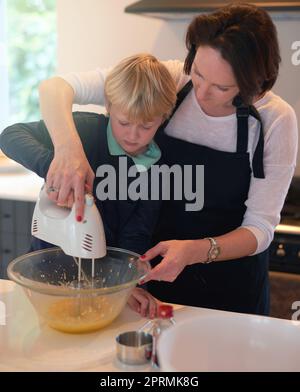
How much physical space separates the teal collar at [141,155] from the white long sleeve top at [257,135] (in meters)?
0.10

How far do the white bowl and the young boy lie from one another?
12 cm

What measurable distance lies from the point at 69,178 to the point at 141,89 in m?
0.32

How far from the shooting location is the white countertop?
2.39 metres

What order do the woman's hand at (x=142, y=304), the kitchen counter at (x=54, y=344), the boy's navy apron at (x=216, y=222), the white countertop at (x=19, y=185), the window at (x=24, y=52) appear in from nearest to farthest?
1. the kitchen counter at (x=54, y=344)
2. the woman's hand at (x=142, y=304)
3. the boy's navy apron at (x=216, y=222)
4. the white countertop at (x=19, y=185)
5. the window at (x=24, y=52)

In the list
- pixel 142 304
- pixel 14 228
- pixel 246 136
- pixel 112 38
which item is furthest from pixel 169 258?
pixel 112 38

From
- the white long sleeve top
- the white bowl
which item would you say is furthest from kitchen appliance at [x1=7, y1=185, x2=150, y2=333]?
the white long sleeve top

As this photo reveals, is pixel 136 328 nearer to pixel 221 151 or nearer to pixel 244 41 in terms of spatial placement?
pixel 221 151

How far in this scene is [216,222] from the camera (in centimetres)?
150

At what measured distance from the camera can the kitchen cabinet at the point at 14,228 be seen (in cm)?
245

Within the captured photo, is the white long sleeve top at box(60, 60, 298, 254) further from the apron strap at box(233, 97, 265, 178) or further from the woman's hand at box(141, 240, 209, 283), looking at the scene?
the woman's hand at box(141, 240, 209, 283)

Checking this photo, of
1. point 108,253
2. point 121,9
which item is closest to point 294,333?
point 108,253

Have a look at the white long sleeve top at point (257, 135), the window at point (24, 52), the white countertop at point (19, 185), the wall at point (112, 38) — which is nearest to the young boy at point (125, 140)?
the white long sleeve top at point (257, 135)

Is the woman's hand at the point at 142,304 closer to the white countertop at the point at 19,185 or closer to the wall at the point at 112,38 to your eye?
the white countertop at the point at 19,185
